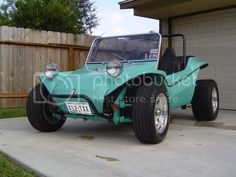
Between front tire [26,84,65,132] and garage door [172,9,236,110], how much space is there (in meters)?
4.96

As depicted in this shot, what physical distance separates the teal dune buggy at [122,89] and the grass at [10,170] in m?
1.31

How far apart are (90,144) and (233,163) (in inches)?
74.8

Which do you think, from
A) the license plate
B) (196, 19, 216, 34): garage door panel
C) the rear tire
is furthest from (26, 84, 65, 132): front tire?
(196, 19, 216, 34): garage door panel

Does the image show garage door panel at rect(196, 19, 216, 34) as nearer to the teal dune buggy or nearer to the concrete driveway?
the teal dune buggy

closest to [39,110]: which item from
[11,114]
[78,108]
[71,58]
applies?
[78,108]

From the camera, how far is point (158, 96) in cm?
510

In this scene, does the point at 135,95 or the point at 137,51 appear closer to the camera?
the point at 135,95

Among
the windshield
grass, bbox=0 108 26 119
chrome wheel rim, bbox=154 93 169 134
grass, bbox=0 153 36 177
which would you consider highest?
the windshield

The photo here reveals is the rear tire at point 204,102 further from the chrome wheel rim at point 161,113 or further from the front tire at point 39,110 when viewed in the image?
the front tire at point 39,110

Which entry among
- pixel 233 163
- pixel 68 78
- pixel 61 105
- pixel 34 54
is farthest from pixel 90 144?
pixel 34 54

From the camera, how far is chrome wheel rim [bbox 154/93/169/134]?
5.18 meters

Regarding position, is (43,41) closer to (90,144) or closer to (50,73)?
(50,73)

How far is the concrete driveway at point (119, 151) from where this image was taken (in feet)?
12.4

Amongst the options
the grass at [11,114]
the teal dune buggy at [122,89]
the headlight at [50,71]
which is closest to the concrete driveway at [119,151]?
the teal dune buggy at [122,89]
